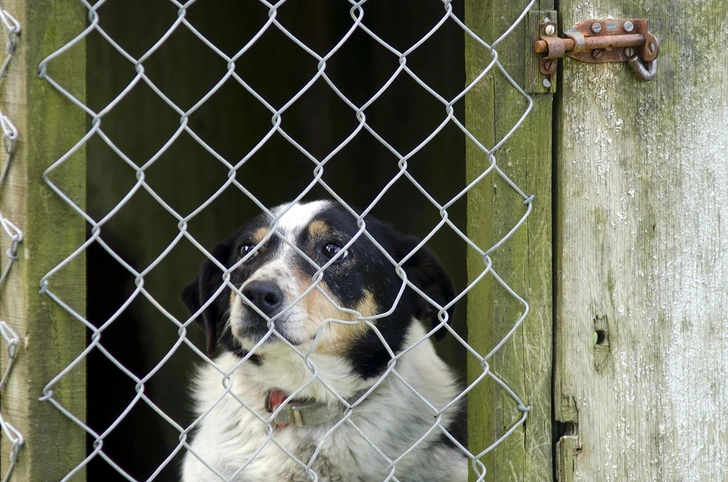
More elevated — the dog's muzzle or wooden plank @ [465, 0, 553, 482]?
wooden plank @ [465, 0, 553, 482]

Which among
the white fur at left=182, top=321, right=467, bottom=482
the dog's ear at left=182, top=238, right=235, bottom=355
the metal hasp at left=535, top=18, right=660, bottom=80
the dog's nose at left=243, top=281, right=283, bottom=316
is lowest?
A: the white fur at left=182, top=321, right=467, bottom=482

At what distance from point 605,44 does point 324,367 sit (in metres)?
1.53

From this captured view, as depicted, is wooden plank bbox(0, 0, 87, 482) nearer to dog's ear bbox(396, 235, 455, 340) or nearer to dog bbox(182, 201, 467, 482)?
dog bbox(182, 201, 467, 482)

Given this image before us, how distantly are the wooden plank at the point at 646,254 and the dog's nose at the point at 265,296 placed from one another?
2.90 ft

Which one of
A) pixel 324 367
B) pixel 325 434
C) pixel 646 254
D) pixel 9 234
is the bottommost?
pixel 325 434

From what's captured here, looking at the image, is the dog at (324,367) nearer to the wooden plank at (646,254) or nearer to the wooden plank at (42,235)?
the wooden plank at (646,254)

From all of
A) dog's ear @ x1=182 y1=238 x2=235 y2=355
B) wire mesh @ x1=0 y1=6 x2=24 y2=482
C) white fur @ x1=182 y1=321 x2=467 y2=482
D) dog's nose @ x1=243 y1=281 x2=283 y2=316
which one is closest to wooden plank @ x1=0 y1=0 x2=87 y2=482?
wire mesh @ x1=0 y1=6 x2=24 y2=482

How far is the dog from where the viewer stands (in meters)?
2.60

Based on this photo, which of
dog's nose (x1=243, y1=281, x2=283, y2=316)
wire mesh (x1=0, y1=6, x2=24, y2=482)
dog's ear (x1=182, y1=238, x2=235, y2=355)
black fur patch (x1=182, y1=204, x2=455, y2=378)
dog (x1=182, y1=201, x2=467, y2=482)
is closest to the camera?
wire mesh (x1=0, y1=6, x2=24, y2=482)

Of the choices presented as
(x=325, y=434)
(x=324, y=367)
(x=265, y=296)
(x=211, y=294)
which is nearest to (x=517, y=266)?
(x=265, y=296)

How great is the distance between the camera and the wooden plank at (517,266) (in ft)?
6.31

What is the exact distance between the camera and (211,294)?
10.5 feet

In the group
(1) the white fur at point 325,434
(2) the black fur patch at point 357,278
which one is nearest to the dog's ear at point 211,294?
(2) the black fur patch at point 357,278

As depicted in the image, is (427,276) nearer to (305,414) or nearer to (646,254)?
(305,414)
